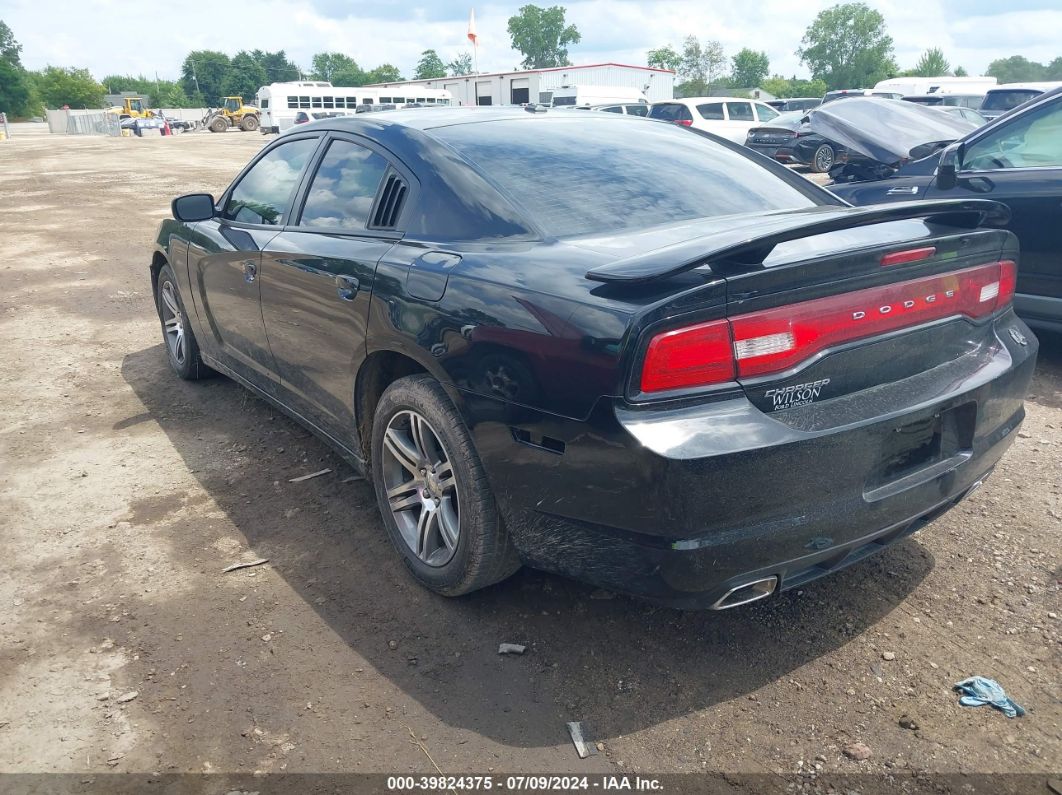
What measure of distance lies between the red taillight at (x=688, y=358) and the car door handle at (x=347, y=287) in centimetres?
136

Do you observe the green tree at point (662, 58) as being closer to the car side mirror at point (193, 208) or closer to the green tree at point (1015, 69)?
the green tree at point (1015, 69)

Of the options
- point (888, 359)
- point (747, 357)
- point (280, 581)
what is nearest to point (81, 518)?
point (280, 581)

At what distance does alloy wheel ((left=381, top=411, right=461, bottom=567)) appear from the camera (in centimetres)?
286

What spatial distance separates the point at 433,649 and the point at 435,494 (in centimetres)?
52

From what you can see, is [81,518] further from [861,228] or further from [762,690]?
[861,228]

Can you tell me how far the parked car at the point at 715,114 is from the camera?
22344mm

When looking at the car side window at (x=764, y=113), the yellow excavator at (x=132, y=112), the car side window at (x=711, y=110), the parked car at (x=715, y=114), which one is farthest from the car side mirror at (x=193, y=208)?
the yellow excavator at (x=132, y=112)

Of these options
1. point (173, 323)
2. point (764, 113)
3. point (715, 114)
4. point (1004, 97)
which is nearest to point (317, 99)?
point (764, 113)

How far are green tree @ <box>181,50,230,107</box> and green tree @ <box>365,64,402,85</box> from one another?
24.6m

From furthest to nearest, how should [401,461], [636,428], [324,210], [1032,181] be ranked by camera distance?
[1032,181]
[324,210]
[401,461]
[636,428]

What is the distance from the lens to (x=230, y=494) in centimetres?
395

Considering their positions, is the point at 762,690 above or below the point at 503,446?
below

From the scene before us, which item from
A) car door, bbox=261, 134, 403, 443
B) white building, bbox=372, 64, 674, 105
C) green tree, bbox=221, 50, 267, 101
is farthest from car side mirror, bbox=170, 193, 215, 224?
green tree, bbox=221, 50, 267, 101

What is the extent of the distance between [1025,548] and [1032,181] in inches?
111
